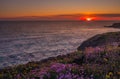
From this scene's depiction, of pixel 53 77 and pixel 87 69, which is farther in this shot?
pixel 87 69

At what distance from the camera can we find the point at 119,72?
922cm

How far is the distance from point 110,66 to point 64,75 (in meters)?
2.70

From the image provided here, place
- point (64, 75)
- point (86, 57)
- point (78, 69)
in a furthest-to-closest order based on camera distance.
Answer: point (86, 57), point (78, 69), point (64, 75)

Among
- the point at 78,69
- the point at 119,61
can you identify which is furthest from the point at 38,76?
the point at 119,61

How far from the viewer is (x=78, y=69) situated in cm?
990

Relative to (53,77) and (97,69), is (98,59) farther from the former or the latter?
(53,77)

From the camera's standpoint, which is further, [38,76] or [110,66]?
[110,66]

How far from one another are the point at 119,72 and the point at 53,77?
2422 millimetres

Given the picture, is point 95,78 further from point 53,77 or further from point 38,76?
point 38,76

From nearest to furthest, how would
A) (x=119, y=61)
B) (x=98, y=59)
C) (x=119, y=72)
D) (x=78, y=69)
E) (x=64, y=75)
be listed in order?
1. (x=64, y=75)
2. (x=119, y=72)
3. (x=78, y=69)
4. (x=119, y=61)
5. (x=98, y=59)

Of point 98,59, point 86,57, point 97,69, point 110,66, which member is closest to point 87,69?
point 97,69

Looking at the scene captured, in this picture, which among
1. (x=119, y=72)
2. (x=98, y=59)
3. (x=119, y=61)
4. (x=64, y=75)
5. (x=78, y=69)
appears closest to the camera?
(x=64, y=75)

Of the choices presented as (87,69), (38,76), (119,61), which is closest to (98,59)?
(119,61)

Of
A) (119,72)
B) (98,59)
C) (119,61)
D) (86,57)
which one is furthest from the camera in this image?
(86,57)
